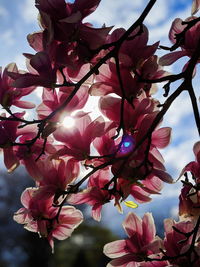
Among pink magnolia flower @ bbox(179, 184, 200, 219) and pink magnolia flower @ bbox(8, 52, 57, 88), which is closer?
pink magnolia flower @ bbox(8, 52, 57, 88)

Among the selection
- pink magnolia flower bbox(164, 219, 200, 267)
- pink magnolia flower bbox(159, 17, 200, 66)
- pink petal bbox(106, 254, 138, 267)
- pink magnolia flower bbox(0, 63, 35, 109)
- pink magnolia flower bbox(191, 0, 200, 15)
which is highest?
pink magnolia flower bbox(191, 0, 200, 15)

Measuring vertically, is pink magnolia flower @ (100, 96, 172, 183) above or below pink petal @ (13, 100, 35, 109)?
below

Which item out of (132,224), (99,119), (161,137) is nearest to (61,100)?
(99,119)

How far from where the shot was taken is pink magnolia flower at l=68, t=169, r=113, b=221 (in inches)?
33.6

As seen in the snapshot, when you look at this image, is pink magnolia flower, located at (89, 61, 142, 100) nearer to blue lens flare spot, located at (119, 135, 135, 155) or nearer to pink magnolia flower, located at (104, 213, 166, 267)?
blue lens flare spot, located at (119, 135, 135, 155)

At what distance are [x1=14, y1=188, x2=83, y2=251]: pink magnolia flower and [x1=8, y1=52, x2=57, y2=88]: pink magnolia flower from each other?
193mm

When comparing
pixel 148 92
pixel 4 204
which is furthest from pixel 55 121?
pixel 4 204

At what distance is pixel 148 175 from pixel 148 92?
14 centimetres

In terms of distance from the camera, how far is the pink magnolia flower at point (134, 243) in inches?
35.6

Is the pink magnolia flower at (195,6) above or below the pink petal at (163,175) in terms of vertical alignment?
above

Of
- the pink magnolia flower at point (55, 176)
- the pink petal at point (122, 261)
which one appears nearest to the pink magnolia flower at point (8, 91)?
the pink magnolia flower at point (55, 176)

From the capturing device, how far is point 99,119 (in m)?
0.81

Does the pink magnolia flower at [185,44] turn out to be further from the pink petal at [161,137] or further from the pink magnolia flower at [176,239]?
the pink magnolia flower at [176,239]

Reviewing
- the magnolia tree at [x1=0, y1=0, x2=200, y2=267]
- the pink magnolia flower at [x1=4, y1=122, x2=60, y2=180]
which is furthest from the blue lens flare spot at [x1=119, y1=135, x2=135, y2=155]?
the pink magnolia flower at [x1=4, y1=122, x2=60, y2=180]
